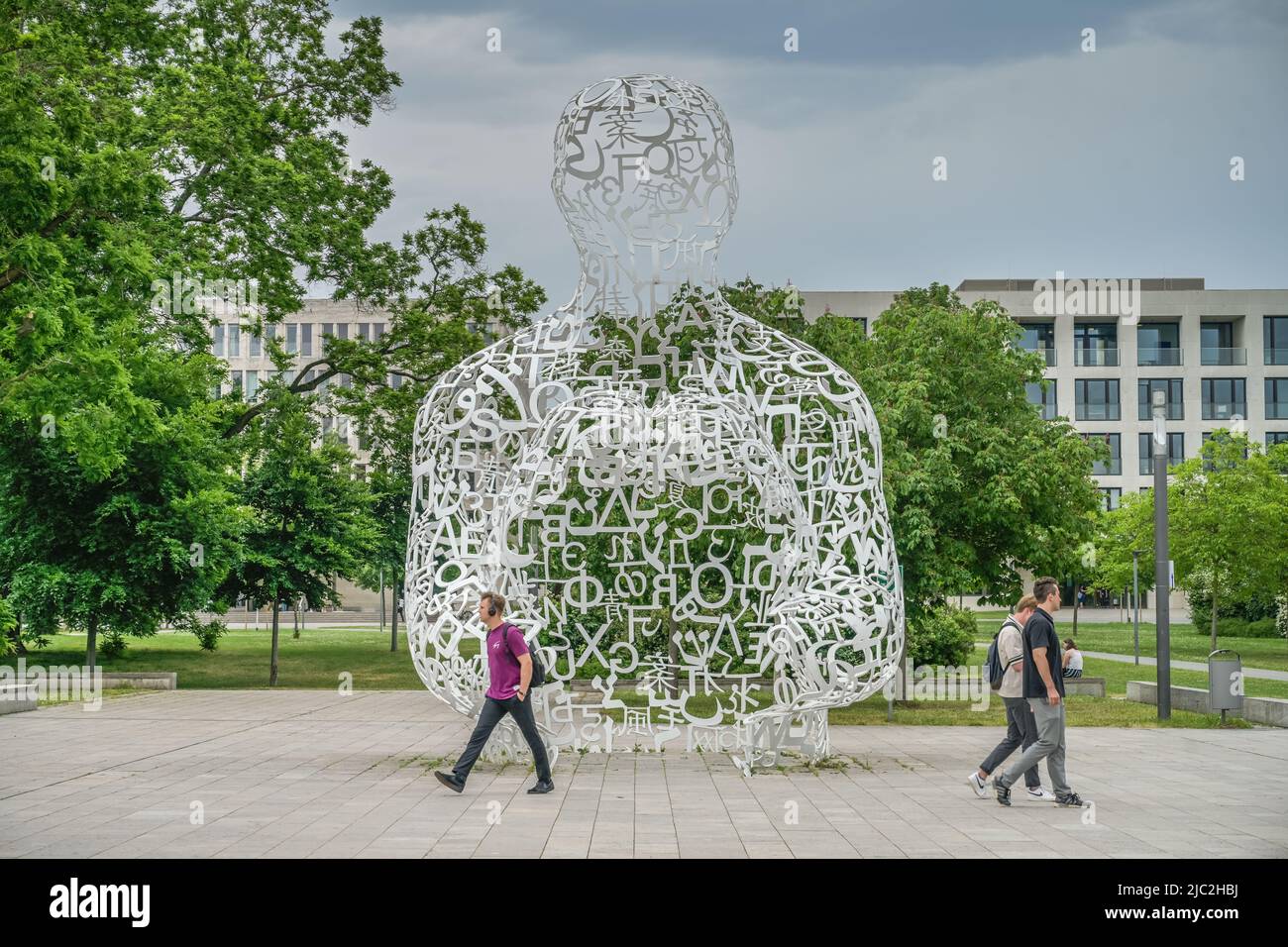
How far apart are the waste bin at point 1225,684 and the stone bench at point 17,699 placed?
1562cm

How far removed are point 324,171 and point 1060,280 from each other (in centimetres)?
3926

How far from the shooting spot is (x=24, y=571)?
69.5 ft

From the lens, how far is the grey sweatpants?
365 inches

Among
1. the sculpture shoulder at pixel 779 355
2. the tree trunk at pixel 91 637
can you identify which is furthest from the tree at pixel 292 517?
the sculpture shoulder at pixel 779 355

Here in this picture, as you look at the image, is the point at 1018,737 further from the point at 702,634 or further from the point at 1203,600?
the point at 1203,600

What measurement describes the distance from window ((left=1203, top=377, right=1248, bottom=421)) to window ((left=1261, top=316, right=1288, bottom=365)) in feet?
6.02

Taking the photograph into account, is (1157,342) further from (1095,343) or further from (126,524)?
(126,524)

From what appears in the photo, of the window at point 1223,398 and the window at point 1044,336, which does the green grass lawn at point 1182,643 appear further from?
the window at point 1044,336

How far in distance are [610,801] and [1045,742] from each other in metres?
3.30

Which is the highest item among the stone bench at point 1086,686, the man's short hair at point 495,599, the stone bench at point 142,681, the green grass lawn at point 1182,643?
the man's short hair at point 495,599

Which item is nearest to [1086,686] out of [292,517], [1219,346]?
[292,517]

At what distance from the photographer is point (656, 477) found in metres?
11.3

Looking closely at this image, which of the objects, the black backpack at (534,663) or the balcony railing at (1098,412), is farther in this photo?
the balcony railing at (1098,412)

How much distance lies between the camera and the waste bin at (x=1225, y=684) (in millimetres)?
15797
